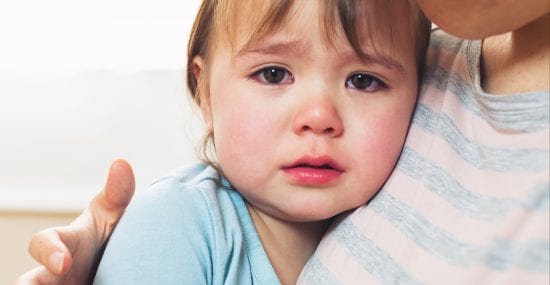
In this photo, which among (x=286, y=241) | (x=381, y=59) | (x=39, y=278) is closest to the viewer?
(x=39, y=278)

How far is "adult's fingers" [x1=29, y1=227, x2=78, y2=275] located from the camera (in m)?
0.80

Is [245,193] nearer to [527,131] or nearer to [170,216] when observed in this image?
[170,216]

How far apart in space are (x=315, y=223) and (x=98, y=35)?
806 millimetres

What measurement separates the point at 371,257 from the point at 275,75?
263mm

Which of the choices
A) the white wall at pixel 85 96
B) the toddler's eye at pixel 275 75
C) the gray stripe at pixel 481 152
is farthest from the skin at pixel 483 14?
the white wall at pixel 85 96

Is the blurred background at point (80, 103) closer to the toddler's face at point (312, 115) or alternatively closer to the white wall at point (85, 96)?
the white wall at point (85, 96)

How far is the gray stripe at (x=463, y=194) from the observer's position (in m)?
0.70

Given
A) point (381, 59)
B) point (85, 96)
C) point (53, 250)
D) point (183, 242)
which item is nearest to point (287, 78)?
point (381, 59)

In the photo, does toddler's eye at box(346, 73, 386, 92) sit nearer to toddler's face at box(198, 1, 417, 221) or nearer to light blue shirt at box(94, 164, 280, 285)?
toddler's face at box(198, 1, 417, 221)

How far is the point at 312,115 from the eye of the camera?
35.7 inches

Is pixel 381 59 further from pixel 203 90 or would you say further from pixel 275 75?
pixel 203 90

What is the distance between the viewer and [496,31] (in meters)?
0.80

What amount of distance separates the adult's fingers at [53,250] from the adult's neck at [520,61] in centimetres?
50

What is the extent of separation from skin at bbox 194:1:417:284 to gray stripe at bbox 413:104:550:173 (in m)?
0.05
